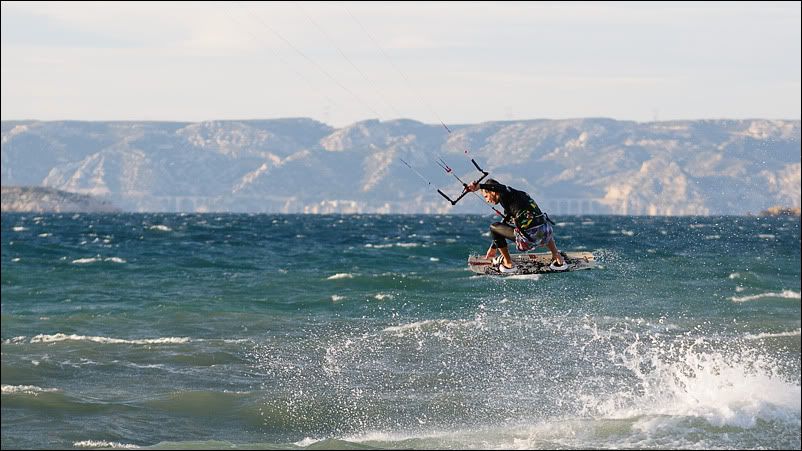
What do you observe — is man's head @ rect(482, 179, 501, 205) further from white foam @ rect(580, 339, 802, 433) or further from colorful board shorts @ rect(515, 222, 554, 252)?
white foam @ rect(580, 339, 802, 433)

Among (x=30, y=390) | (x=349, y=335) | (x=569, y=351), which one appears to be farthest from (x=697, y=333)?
(x=30, y=390)

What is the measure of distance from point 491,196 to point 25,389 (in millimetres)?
9629

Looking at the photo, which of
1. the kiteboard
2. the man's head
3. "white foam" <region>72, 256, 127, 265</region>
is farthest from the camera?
"white foam" <region>72, 256, 127, 265</region>

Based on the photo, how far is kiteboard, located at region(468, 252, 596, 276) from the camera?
20.8m

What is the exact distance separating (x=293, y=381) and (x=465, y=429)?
16.6ft

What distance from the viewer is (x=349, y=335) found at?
26.9 m

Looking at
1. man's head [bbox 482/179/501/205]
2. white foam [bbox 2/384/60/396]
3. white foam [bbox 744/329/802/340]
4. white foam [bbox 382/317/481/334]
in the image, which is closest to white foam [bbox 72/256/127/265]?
white foam [bbox 382/317/481/334]

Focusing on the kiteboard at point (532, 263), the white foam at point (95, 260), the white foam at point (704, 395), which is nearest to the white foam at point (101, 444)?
the white foam at point (704, 395)

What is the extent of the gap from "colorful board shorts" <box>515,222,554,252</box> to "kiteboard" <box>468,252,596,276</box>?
3.81ft

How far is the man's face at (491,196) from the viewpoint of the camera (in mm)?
18891

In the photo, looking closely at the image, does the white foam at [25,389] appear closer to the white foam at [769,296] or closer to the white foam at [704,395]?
the white foam at [704,395]

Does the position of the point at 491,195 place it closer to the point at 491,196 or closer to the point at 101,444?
the point at 491,196

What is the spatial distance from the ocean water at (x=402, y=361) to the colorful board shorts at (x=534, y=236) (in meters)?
2.86

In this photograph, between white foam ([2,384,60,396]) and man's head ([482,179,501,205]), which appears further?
white foam ([2,384,60,396])
